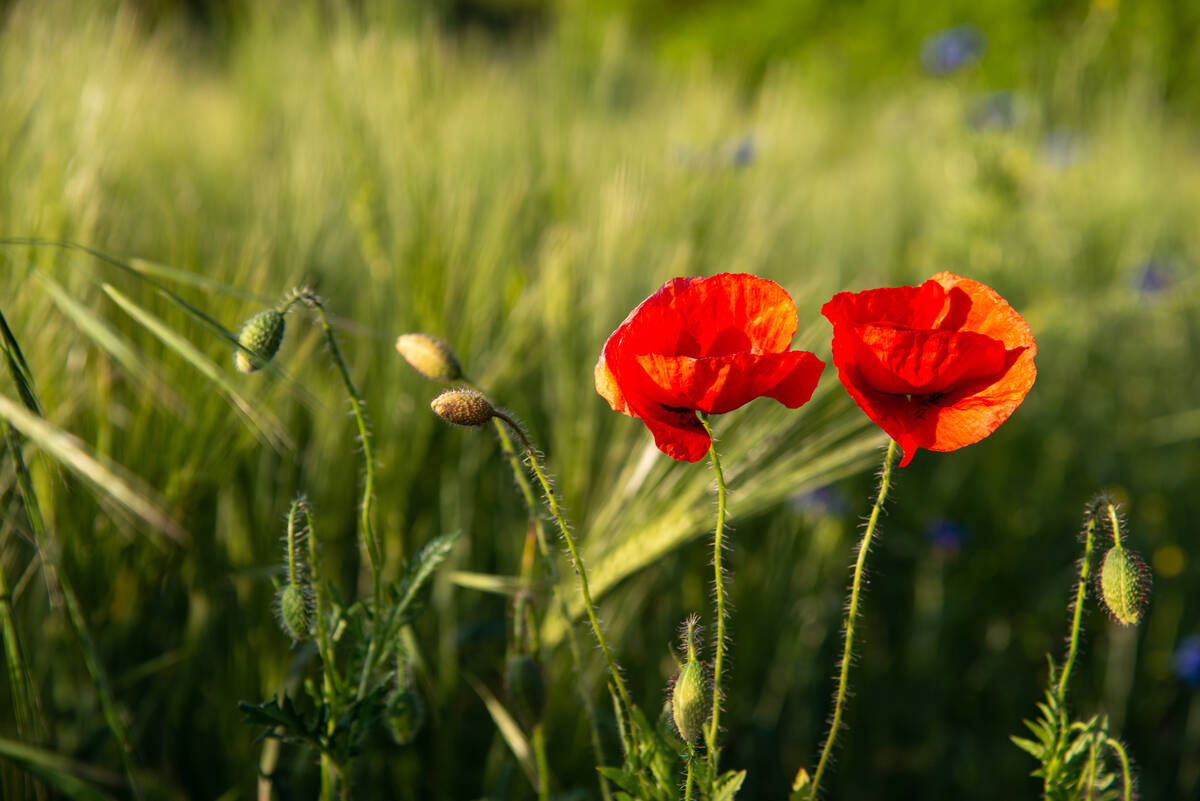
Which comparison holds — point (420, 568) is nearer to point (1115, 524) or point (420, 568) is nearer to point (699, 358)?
point (699, 358)

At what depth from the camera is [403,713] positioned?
60 cm

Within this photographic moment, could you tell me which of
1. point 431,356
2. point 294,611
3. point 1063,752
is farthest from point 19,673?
point 1063,752

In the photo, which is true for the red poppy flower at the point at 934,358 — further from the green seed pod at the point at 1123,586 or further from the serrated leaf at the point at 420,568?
the serrated leaf at the point at 420,568

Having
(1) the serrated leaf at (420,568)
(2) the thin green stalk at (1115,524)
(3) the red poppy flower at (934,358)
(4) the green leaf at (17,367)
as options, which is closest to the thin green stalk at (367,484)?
(1) the serrated leaf at (420,568)

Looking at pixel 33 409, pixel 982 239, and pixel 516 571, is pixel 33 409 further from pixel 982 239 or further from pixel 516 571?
pixel 982 239

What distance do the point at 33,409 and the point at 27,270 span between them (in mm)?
302

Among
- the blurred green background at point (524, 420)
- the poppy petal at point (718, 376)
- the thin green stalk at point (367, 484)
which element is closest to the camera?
the poppy petal at point (718, 376)

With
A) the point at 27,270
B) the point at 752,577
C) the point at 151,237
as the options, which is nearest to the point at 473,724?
the point at 752,577

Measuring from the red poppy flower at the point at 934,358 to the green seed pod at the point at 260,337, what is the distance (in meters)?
0.29

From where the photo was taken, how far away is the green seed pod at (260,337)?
51 centimetres

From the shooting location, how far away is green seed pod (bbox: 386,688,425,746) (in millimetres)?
589

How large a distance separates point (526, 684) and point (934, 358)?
313 mm

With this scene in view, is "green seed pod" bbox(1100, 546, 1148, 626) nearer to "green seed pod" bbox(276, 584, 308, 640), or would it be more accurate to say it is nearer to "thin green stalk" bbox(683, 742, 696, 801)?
"thin green stalk" bbox(683, 742, 696, 801)

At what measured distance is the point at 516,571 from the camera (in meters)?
1.05
